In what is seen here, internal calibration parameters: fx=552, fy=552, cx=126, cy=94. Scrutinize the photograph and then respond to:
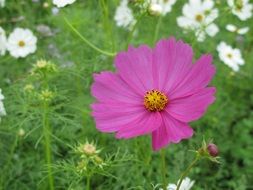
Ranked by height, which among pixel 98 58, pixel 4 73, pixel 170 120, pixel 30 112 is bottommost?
pixel 170 120

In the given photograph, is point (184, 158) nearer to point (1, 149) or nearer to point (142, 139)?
point (142, 139)

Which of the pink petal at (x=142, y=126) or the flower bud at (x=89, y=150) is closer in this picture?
the pink petal at (x=142, y=126)

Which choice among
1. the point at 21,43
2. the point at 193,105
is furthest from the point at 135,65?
the point at 21,43

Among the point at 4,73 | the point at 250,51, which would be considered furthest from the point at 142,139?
the point at 250,51

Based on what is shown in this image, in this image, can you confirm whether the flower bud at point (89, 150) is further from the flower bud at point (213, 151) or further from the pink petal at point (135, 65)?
the flower bud at point (213, 151)

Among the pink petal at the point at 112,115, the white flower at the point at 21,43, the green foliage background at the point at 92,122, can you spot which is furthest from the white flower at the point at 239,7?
the pink petal at the point at 112,115

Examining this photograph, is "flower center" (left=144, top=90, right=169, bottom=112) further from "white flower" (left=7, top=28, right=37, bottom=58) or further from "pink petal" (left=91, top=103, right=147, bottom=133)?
"white flower" (left=7, top=28, right=37, bottom=58)
